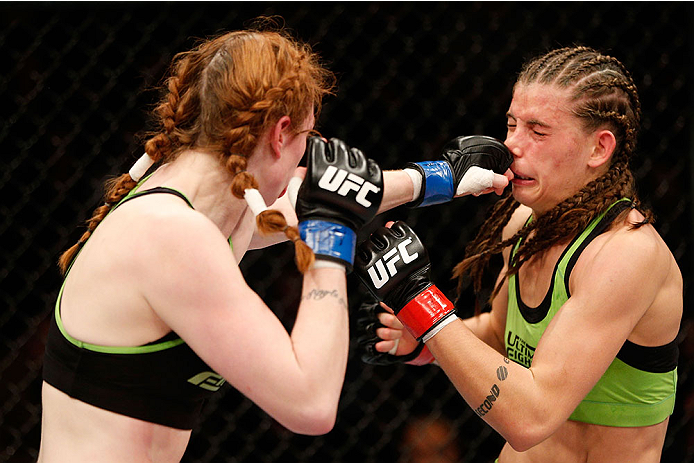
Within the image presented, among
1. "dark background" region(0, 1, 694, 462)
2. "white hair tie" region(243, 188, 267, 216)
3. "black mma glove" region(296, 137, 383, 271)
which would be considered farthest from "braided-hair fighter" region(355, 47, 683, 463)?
"dark background" region(0, 1, 694, 462)

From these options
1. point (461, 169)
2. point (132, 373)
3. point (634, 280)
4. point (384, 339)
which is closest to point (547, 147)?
point (461, 169)

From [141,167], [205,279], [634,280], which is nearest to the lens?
[205,279]

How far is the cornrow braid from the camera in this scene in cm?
143

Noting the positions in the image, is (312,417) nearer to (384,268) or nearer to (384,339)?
(384,268)

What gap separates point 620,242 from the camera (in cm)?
132

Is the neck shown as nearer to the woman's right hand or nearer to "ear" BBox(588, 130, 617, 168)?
the woman's right hand

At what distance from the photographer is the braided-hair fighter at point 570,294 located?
4.17 ft

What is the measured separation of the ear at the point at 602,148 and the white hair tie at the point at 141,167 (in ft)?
2.79

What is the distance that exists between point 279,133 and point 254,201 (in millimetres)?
140

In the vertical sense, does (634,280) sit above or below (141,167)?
below

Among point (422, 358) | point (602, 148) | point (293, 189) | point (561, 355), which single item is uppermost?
point (293, 189)

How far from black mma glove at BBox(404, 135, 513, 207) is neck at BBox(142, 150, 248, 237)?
0.35 meters

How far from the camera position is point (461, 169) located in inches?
54.5

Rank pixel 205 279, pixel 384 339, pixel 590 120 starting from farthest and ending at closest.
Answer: pixel 384 339, pixel 590 120, pixel 205 279
